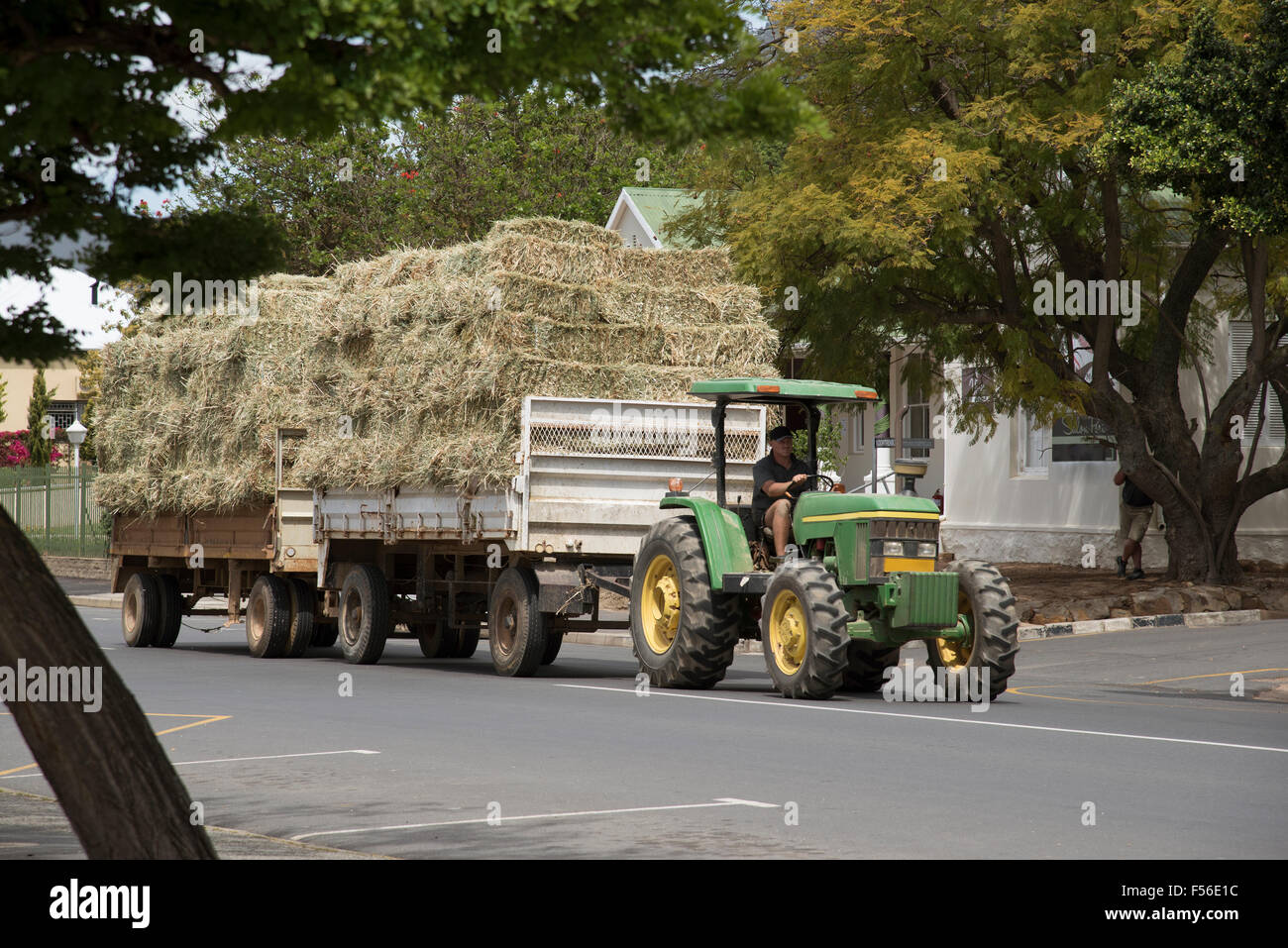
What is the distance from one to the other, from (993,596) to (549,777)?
5.58 m

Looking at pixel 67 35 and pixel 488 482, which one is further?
pixel 488 482

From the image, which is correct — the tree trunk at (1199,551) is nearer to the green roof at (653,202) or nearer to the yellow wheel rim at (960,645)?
the yellow wheel rim at (960,645)

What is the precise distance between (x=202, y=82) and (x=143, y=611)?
59.4 ft

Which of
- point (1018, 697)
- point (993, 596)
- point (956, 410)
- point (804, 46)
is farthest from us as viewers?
point (956, 410)

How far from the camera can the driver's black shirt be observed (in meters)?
16.0

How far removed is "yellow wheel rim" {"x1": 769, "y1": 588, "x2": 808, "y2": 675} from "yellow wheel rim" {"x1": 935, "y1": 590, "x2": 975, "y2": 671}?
134 centimetres

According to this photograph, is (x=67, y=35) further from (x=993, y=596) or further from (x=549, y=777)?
(x=993, y=596)

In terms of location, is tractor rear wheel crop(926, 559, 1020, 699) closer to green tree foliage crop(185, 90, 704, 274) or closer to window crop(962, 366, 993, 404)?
window crop(962, 366, 993, 404)

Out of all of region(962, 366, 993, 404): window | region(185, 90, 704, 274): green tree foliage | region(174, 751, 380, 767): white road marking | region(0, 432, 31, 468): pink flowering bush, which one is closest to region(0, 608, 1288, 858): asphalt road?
region(174, 751, 380, 767): white road marking

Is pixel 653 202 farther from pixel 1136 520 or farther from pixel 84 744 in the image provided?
pixel 84 744

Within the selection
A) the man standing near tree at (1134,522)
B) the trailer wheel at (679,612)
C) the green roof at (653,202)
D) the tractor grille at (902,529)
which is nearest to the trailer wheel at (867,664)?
the trailer wheel at (679,612)

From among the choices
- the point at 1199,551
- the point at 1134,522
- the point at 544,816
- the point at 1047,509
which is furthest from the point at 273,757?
the point at 1047,509

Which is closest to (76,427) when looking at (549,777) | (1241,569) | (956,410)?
(956,410)

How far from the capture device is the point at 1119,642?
68.6ft
